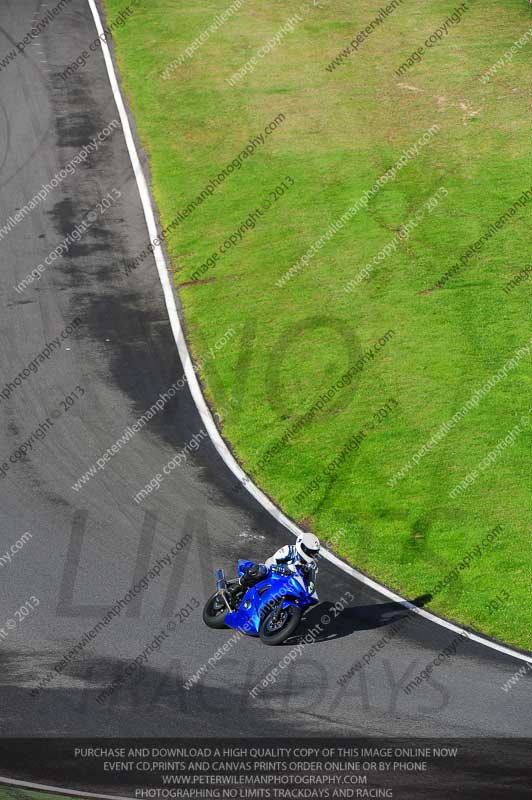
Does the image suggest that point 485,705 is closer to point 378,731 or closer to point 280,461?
point 378,731

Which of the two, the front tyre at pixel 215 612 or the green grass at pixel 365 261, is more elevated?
the green grass at pixel 365 261

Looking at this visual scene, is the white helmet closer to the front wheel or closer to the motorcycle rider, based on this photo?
the motorcycle rider

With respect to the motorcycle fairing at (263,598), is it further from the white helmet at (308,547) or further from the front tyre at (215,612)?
the white helmet at (308,547)

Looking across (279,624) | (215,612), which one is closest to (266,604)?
(279,624)

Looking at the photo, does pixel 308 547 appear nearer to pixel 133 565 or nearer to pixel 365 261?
pixel 133 565

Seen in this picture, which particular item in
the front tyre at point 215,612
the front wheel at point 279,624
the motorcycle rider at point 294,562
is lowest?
the front wheel at point 279,624

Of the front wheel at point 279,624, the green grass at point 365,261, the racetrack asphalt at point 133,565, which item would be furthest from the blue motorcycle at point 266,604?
the green grass at point 365,261
